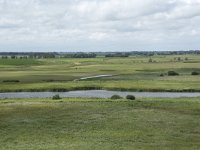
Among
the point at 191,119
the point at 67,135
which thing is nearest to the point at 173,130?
the point at 191,119

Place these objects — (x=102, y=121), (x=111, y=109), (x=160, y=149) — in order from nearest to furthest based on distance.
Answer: (x=160, y=149), (x=102, y=121), (x=111, y=109)

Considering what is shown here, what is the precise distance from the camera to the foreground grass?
32281 millimetres

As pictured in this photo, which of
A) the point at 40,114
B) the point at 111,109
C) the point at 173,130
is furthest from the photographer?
the point at 111,109

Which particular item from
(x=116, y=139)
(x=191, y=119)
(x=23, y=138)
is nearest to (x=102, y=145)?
(x=116, y=139)

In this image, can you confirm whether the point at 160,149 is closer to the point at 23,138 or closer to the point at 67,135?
the point at 67,135

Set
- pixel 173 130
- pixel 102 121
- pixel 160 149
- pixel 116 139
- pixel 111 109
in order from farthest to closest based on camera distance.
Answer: pixel 111 109 < pixel 102 121 < pixel 173 130 < pixel 116 139 < pixel 160 149

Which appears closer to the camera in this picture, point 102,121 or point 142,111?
point 102,121

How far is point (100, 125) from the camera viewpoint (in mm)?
39719

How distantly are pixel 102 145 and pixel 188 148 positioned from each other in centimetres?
641

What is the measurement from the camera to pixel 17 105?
5075 centimetres

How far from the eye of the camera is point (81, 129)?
37.9m

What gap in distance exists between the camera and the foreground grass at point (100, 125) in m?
32.3

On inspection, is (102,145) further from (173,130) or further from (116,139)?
(173,130)

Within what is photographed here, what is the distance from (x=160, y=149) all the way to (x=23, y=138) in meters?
11.6
